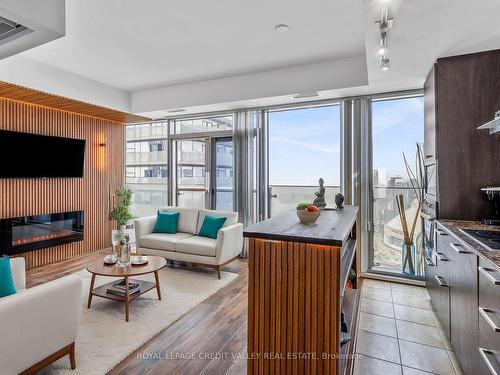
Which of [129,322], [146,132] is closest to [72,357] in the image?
[129,322]

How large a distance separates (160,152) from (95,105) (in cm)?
176

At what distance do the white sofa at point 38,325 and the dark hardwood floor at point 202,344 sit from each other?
→ 448mm

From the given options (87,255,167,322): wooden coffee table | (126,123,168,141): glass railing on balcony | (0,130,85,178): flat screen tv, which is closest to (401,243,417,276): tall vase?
(87,255,167,322): wooden coffee table

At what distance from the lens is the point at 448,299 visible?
7.84 ft

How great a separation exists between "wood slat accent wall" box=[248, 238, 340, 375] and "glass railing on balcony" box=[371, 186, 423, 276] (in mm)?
3042

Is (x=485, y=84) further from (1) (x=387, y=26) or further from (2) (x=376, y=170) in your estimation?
(2) (x=376, y=170)

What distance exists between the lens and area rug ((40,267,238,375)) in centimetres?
219

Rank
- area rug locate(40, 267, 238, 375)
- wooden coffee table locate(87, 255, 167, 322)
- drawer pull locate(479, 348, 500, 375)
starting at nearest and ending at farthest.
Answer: drawer pull locate(479, 348, 500, 375) < area rug locate(40, 267, 238, 375) < wooden coffee table locate(87, 255, 167, 322)

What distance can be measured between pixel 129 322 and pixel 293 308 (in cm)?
186

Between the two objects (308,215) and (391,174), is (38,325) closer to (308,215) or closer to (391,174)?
(308,215)

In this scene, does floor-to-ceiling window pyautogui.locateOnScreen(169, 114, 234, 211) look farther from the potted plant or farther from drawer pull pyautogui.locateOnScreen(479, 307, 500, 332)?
drawer pull pyautogui.locateOnScreen(479, 307, 500, 332)

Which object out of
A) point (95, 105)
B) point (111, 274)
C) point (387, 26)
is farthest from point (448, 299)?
point (95, 105)

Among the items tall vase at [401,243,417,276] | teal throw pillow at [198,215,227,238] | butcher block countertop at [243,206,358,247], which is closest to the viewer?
butcher block countertop at [243,206,358,247]

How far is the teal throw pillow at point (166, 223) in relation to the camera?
4.78 metres
